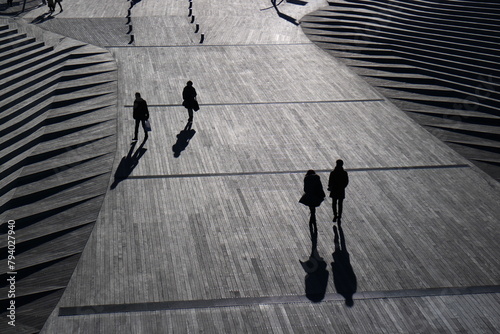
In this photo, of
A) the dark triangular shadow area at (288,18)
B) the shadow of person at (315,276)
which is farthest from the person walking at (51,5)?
the shadow of person at (315,276)

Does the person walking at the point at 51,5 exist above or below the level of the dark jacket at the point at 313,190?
below

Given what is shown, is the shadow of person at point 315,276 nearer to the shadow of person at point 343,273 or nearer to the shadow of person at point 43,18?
the shadow of person at point 343,273

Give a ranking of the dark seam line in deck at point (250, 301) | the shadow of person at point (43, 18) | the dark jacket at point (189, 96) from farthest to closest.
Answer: the shadow of person at point (43, 18)
the dark jacket at point (189, 96)
the dark seam line in deck at point (250, 301)

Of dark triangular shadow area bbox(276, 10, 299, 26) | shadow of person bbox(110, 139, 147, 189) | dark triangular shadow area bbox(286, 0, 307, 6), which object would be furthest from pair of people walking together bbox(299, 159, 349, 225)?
dark triangular shadow area bbox(286, 0, 307, 6)

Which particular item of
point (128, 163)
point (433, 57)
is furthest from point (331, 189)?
point (433, 57)

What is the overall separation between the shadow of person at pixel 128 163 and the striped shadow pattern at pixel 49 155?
23 centimetres

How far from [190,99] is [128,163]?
2.98 metres

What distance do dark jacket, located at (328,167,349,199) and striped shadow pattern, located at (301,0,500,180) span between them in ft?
15.1

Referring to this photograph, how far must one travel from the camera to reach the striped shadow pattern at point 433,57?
714 inches

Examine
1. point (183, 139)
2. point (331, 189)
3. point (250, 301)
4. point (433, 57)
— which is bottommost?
point (183, 139)

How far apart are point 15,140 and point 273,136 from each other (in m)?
6.33

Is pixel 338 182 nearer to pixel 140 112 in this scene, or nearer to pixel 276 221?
pixel 276 221

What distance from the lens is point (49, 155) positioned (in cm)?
1591

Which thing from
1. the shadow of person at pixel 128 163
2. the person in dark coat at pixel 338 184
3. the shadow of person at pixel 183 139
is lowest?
the shadow of person at pixel 183 139
